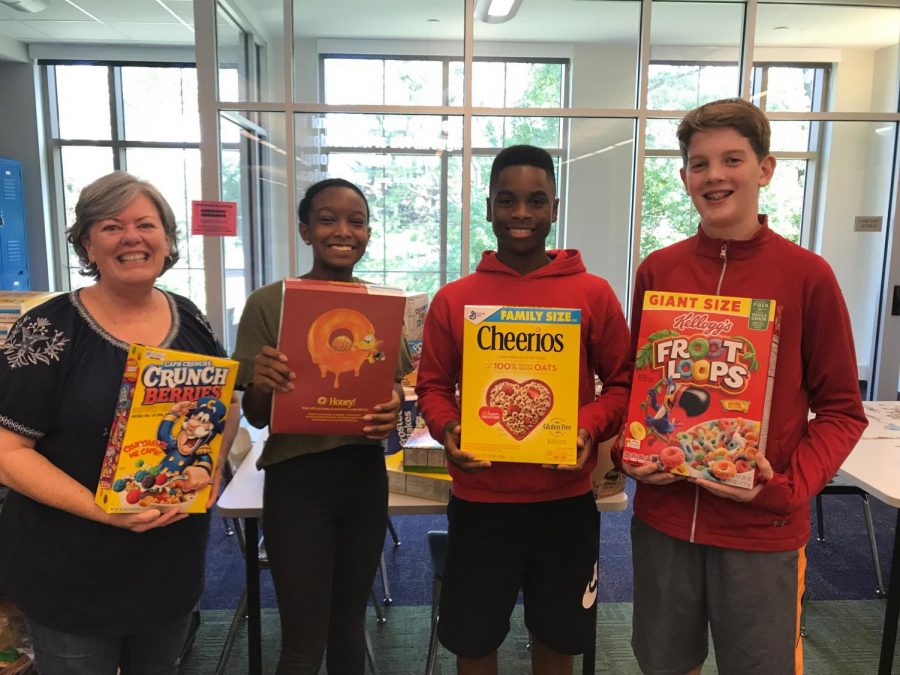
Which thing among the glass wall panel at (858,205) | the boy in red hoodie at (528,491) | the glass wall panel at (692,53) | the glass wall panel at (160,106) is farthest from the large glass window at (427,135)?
the glass wall panel at (160,106)

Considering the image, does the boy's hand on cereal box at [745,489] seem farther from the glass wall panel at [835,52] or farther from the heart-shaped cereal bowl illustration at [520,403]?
the glass wall panel at [835,52]

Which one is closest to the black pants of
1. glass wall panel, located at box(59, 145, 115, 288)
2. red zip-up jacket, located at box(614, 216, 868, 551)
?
red zip-up jacket, located at box(614, 216, 868, 551)

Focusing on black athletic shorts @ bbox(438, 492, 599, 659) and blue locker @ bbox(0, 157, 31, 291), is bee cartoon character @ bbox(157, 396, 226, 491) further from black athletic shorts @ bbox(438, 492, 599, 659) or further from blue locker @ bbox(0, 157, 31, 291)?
blue locker @ bbox(0, 157, 31, 291)

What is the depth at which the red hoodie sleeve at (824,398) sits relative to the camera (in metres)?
1.21

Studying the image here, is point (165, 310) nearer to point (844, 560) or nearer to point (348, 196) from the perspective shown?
point (348, 196)

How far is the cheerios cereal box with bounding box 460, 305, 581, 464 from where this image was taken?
4.29 ft

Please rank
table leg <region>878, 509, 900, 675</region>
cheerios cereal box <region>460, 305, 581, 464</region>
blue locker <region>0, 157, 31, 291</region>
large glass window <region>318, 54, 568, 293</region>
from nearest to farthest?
1. cheerios cereal box <region>460, 305, 581, 464</region>
2. table leg <region>878, 509, 900, 675</region>
3. large glass window <region>318, 54, 568, 293</region>
4. blue locker <region>0, 157, 31, 291</region>

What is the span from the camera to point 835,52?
4469mm

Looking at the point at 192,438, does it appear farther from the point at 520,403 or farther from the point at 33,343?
the point at 520,403

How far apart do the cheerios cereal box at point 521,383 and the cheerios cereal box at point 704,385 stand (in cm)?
15

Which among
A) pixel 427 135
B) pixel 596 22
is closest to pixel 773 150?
pixel 596 22

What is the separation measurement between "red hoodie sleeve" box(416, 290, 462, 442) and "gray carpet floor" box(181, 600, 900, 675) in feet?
4.25

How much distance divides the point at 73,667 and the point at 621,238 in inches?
164

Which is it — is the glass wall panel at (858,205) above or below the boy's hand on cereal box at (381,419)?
above
